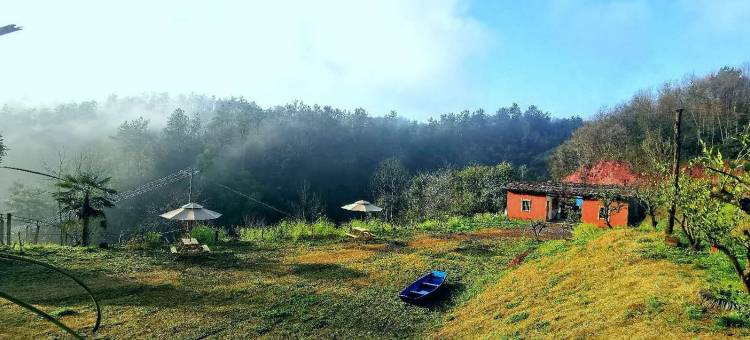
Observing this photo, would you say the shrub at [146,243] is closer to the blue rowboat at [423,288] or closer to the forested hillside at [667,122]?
the blue rowboat at [423,288]

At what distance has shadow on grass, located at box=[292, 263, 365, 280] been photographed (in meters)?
14.2

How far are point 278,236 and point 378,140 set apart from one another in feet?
191

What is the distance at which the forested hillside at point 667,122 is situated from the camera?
41.8 metres

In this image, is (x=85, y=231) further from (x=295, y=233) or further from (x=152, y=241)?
(x=295, y=233)

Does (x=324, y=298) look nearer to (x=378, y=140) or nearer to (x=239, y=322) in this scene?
(x=239, y=322)

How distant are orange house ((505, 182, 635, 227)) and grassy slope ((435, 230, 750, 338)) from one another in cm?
1577

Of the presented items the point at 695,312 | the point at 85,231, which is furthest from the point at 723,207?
the point at 85,231

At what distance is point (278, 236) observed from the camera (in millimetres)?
21250

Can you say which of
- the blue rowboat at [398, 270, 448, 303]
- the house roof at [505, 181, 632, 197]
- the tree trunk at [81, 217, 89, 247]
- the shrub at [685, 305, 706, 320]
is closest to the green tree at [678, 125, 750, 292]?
the shrub at [685, 305, 706, 320]

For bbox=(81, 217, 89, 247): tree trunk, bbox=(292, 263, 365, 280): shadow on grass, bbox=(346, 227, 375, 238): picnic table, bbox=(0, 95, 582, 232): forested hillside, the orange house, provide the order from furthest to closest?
bbox=(0, 95, 582, 232): forested hillside → the orange house → bbox=(346, 227, 375, 238): picnic table → bbox=(81, 217, 89, 247): tree trunk → bbox=(292, 263, 365, 280): shadow on grass

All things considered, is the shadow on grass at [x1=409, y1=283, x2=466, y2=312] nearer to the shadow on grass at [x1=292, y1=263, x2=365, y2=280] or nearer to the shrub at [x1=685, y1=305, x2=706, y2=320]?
the shadow on grass at [x1=292, y1=263, x2=365, y2=280]

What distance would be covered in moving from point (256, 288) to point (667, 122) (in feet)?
158

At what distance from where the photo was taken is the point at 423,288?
12578 mm

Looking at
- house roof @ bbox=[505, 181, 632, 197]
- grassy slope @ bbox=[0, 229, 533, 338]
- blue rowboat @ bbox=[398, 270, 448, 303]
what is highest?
house roof @ bbox=[505, 181, 632, 197]
